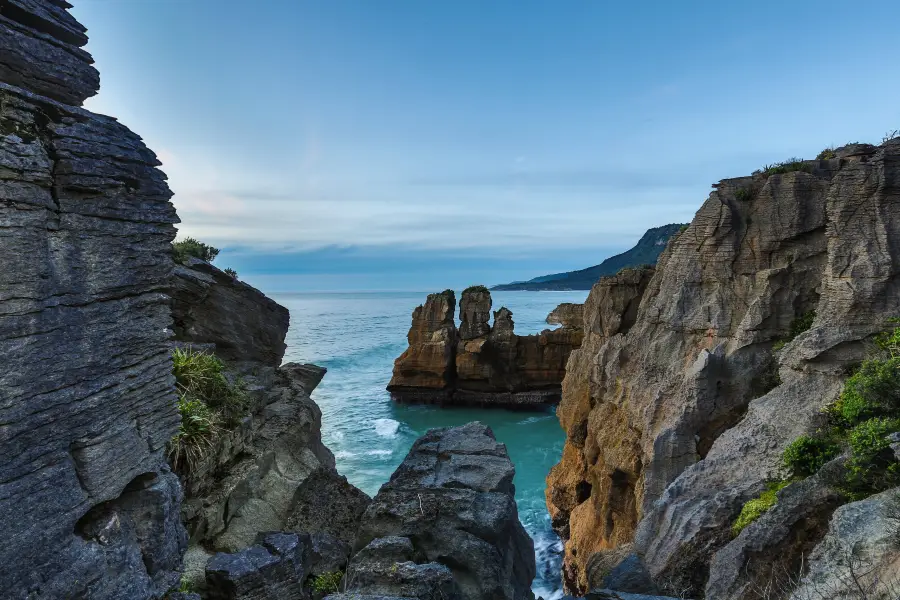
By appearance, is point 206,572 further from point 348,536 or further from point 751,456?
point 751,456

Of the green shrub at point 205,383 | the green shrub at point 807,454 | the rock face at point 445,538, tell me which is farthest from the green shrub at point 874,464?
the green shrub at point 205,383

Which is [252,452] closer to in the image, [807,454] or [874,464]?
[874,464]

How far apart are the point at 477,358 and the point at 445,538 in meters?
36.2

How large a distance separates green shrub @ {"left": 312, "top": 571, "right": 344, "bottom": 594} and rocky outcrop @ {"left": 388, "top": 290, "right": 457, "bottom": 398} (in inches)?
1426

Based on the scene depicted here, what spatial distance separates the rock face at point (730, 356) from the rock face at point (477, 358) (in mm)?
25029

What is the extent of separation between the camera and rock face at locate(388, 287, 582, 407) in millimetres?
44781

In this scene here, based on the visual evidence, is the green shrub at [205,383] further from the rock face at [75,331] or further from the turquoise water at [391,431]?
the turquoise water at [391,431]

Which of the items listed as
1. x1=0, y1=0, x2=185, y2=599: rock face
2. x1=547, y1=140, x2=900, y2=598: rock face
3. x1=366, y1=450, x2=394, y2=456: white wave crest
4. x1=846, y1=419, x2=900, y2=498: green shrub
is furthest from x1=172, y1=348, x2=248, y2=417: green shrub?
x1=366, y1=450, x2=394, y2=456: white wave crest

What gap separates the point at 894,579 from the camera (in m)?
5.69

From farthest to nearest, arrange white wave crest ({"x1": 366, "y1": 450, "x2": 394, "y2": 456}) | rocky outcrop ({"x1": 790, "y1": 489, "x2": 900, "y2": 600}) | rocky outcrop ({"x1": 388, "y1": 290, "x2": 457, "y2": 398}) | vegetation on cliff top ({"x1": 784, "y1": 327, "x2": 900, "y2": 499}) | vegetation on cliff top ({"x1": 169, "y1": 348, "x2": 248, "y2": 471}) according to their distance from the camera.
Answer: rocky outcrop ({"x1": 388, "y1": 290, "x2": 457, "y2": 398})
white wave crest ({"x1": 366, "y1": 450, "x2": 394, "y2": 456})
vegetation on cliff top ({"x1": 169, "y1": 348, "x2": 248, "y2": 471})
vegetation on cliff top ({"x1": 784, "y1": 327, "x2": 900, "y2": 499})
rocky outcrop ({"x1": 790, "y1": 489, "x2": 900, "y2": 600})

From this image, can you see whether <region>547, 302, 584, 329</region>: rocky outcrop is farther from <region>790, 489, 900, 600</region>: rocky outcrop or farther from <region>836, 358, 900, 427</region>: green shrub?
<region>790, 489, 900, 600</region>: rocky outcrop

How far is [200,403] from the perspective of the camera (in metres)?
9.52

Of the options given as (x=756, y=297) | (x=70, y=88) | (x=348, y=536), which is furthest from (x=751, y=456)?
(x=70, y=88)

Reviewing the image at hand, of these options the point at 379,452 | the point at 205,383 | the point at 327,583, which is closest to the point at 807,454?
the point at 327,583
